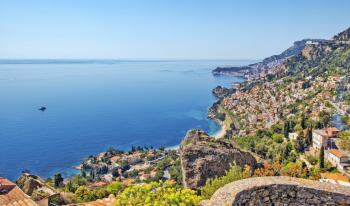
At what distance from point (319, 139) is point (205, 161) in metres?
25.5

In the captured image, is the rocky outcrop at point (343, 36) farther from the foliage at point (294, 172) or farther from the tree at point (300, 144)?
the foliage at point (294, 172)

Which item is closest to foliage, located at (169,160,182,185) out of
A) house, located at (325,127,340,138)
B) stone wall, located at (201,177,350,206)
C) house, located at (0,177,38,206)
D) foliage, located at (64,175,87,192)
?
foliage, located at (64,175,87,192)

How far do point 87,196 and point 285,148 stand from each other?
23.6 meters

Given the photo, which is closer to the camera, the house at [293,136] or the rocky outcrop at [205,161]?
the rocky outcrop at [205,161]

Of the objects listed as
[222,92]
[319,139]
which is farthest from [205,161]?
[222,92]

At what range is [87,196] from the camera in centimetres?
1568

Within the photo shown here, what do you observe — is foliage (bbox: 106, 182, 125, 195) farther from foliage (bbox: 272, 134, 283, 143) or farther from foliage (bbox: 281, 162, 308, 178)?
foliage (bbox: 272, 134, 283, 143)

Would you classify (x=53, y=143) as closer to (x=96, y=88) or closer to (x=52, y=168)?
(x=52, y=168)

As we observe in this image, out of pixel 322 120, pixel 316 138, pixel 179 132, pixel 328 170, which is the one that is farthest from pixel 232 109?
pixel 328 170

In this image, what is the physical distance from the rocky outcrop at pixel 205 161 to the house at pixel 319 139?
22637mm

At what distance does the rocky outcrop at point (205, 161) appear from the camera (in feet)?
45.0

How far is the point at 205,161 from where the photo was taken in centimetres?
1388

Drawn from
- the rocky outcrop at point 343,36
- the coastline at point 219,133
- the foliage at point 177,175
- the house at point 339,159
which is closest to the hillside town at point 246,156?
the house at point 339,159

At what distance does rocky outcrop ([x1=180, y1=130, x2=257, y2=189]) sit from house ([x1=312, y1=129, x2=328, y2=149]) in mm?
22637
